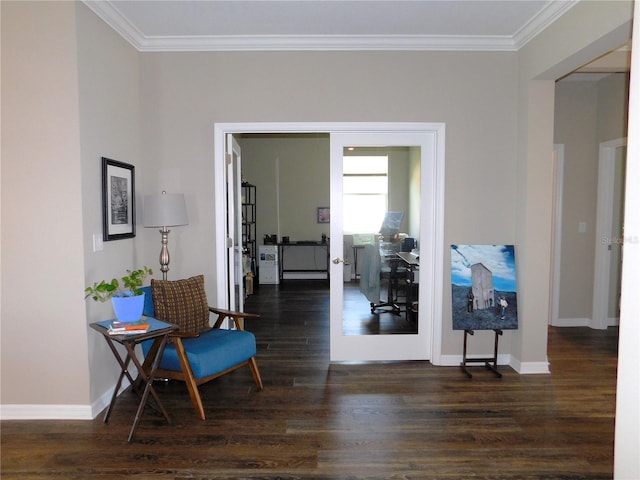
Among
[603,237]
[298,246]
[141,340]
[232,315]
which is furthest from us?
[298,246]

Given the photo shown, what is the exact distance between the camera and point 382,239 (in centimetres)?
378

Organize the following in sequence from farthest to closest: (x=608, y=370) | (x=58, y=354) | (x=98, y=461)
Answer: (x=608, y=370)
(x=58, y=354)
(x=98, y=461)

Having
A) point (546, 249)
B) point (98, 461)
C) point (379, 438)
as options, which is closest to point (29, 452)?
point (98, 461)

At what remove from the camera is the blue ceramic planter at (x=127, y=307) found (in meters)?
2.62

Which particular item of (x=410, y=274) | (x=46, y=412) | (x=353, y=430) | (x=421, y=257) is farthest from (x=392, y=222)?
(x=46, y=412)

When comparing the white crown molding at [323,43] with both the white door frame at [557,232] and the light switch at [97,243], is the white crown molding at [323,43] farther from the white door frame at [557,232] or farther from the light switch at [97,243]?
the white door frame at [557,232]

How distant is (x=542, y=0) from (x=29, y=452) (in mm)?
4342

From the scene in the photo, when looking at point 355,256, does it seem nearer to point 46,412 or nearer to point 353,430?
point 353,430

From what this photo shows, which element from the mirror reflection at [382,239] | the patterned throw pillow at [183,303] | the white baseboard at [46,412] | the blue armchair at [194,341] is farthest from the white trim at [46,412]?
the mirror reflection at [382,239]

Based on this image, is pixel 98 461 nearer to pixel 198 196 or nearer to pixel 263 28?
pixel 198 196

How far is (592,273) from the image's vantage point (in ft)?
15.9

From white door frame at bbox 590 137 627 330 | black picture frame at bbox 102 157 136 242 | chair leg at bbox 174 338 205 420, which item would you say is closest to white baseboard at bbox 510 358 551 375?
white door frame at bbox 590 137 627 330

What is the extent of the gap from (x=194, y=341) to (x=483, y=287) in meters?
2.39

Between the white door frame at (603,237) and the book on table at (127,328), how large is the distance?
15.8 feet
